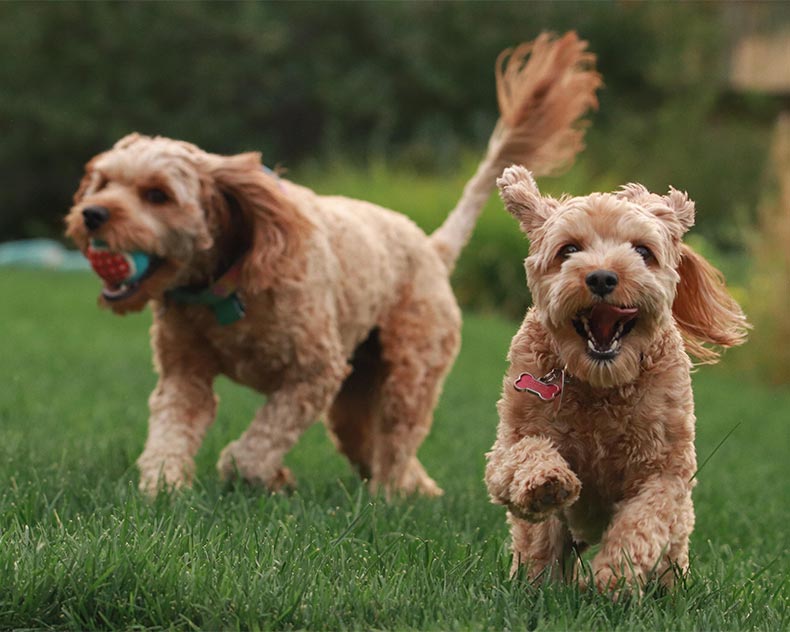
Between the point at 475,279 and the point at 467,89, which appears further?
the point at 467,89

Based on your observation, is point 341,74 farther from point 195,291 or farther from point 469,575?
point 469,575

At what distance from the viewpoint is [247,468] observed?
17.8ft

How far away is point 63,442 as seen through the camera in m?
6.16

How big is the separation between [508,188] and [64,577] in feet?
5.65

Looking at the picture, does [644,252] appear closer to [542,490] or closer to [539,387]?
[539,387]

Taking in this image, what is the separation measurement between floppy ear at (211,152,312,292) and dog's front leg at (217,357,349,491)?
0.51 metres

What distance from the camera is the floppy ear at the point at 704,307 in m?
4.00

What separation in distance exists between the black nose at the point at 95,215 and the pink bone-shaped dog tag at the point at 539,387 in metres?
2.26

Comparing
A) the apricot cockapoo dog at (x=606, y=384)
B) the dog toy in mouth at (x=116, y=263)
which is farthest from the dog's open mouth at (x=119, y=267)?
the apricot cockapoo dog at (x=606, y=384)

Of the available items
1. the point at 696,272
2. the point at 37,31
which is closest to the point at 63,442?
→ the point at 696,272

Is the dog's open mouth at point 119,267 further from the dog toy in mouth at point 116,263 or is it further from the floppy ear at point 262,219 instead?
the floppy ear at point 262,219

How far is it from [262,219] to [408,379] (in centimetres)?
129

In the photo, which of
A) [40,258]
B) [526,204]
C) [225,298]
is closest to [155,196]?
[225,298]

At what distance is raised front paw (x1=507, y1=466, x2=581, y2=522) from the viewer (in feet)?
11.2
